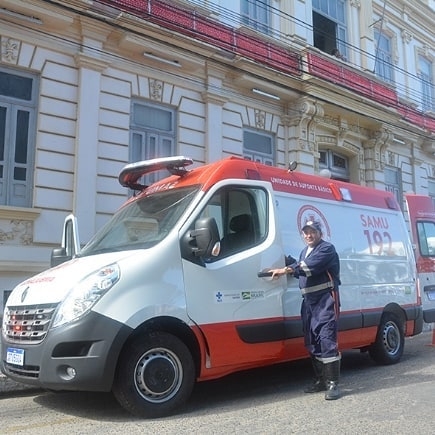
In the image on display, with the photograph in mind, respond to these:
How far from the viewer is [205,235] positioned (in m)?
4.98

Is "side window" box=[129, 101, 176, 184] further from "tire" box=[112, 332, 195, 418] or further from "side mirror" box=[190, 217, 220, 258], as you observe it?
"tire" box=[112, 332, 195, 418]

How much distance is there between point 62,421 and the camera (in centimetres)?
473

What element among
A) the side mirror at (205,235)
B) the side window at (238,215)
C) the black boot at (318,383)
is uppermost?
the side window at (238,215)

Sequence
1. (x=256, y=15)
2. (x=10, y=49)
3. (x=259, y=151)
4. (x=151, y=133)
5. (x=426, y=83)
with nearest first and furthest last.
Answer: (x=10, y=49), (x=151, y=133), (x=259, y=151), (x=256, y=15), (x=426, y=83)

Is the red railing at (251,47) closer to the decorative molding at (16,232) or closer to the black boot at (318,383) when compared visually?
the decorative molding at (16,232)

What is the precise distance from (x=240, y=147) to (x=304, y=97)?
105 inches

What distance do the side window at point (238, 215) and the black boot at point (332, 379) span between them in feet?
4.87

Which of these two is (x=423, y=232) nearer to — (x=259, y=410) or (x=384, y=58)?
(x=259, y=410)

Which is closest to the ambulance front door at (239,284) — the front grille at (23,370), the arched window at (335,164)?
the front grille at (23,370)

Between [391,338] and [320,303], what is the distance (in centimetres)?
253

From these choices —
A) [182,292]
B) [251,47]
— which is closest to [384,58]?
[251,47]

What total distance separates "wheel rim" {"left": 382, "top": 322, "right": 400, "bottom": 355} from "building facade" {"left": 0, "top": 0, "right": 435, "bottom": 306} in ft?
9.06

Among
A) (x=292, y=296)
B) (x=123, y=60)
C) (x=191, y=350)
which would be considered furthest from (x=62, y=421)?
(x=123, y=60)

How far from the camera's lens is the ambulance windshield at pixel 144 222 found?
5.36m
